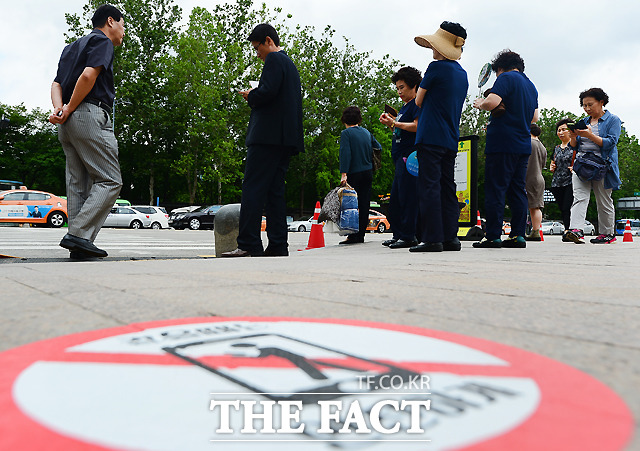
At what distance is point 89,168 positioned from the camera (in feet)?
13.9

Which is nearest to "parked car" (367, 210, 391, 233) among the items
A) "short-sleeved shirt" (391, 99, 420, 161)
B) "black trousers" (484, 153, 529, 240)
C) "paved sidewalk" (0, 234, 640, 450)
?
"short-sleeved shirt" (391, 99, 420, 161)

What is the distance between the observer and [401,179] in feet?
21.7

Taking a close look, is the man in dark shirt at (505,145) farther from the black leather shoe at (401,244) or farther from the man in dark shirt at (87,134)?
the man in dark shirt at (87,134)

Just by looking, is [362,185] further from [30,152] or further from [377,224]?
[30,152]

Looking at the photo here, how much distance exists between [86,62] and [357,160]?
415cm

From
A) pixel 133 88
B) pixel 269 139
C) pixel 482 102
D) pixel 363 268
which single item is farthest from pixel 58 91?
pixel 133 88

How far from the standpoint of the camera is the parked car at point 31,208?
71.6 ft

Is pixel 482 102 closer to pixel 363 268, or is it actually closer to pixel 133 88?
pixel 363 268

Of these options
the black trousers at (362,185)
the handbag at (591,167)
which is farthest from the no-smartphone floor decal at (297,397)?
the handbag at (591,167)

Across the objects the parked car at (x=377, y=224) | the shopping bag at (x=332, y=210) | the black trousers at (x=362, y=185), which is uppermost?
the black trousers at (x=362, y=185)

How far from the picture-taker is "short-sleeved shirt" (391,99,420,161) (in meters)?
6.55

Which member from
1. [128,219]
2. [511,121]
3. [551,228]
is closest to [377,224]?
[128,219]

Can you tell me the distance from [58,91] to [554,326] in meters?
4.14

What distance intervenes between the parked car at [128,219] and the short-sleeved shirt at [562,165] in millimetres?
23113
